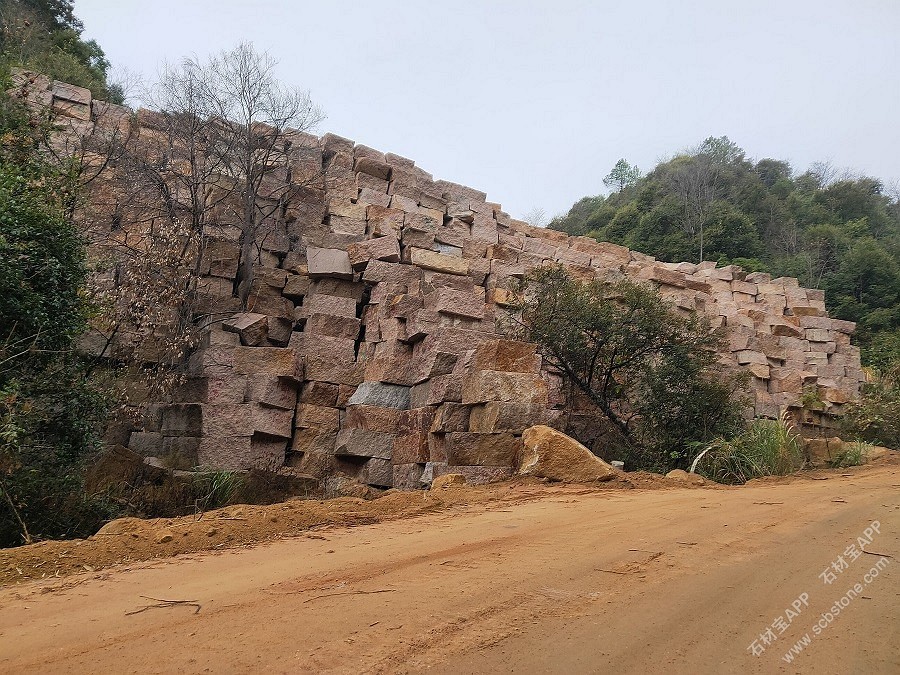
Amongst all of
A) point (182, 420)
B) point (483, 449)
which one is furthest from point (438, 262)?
point (182, 420)

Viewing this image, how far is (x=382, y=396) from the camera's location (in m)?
10.7

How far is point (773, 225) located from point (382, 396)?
38185 millimetres

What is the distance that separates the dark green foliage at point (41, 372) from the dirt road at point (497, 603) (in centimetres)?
243

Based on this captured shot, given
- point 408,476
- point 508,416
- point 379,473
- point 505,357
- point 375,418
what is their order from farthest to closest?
point 375,418 < point 379,473 < point 408,476 < point 505,357 < point 508,416

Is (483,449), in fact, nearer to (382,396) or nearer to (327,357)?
(382,396)

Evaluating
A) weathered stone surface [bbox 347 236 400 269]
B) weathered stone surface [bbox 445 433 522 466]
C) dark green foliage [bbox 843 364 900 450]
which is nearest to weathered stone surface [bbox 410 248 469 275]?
weathered stone surface [bbox 347 236 400 269]

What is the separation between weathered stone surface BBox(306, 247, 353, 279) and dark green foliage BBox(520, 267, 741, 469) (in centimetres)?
367

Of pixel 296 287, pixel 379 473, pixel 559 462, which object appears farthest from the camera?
pixel 296 287

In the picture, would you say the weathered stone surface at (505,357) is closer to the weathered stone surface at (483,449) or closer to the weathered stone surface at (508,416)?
the weathered stone surface at (508,416)

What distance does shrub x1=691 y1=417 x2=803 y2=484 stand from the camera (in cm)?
969

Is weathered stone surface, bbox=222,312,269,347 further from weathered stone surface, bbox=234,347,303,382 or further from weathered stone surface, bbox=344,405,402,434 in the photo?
weathered stone surface, bbox=344,405,402,434

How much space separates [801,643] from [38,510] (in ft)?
22.1

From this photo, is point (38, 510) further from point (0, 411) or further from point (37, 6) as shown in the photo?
point (37, 6)

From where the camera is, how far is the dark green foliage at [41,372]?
6.48 meters
